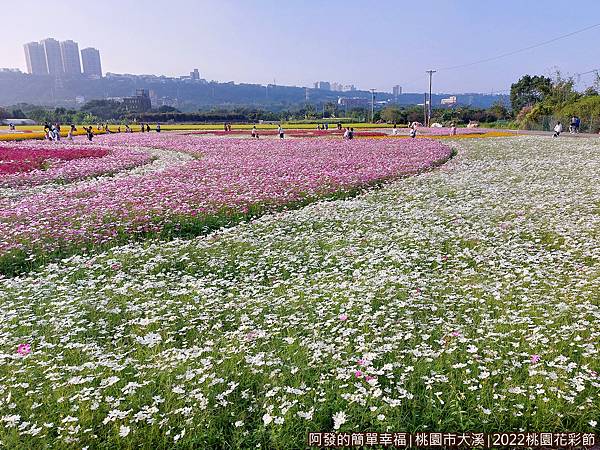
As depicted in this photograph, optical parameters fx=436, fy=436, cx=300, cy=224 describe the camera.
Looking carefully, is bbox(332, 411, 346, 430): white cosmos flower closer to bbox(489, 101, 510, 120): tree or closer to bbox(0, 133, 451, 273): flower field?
bbox(0, 133, 451, 273): flower field

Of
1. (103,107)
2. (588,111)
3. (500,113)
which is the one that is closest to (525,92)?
(500,113)

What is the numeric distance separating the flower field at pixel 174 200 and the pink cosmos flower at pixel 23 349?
159 inches

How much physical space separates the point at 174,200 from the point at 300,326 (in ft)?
27.6

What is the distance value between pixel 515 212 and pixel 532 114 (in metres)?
55.9

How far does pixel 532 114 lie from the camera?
58.4m

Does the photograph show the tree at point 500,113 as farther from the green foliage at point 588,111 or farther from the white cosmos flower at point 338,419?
the white cosmos flower at point 338,419

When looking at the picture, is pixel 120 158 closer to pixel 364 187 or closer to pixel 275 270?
pixel 364 187

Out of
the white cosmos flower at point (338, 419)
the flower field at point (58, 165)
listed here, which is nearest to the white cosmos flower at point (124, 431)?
the white cosmos flower at point (338, 419)

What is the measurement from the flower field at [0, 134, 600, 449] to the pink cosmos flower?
0.06ft

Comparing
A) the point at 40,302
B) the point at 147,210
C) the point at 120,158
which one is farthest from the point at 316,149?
the point at 40,302

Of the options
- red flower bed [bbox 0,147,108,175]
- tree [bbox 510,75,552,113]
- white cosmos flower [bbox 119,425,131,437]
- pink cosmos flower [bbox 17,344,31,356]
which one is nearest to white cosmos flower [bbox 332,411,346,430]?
white cosmos flower [bbox 119,425,131,437]

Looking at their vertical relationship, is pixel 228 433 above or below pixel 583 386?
below

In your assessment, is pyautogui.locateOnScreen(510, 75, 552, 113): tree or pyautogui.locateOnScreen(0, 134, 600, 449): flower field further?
pyautogui.locateOnScreen(510, 75, 552, 113): tree

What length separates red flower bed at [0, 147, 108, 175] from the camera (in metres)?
19.5
